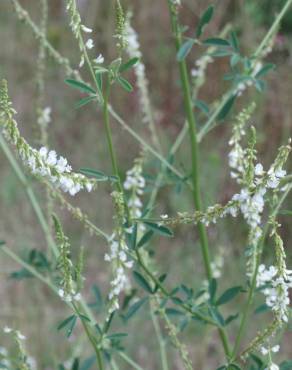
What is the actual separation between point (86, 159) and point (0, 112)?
4.09 meters

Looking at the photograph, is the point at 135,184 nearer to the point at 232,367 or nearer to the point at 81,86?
the point at 81,86

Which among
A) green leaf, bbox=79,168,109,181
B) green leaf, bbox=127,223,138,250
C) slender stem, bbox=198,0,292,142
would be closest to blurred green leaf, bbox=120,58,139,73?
green leaf, bbox=79,168,109,181

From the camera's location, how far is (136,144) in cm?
523

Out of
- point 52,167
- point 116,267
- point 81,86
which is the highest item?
point 81,86

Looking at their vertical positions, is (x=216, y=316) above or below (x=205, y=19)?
below

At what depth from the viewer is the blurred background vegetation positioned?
399 centimetres

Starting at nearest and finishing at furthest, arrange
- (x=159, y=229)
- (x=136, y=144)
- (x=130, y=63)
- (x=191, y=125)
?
(x=130, y=63) → (x=159, y=229) → (x=191, y=125) → (x=136, y=144)

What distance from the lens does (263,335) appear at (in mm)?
1442

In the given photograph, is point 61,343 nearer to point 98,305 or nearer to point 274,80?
point 98,305

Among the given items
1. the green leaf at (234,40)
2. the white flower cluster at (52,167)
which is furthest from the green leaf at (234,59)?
the white flower cluster at (52,167)

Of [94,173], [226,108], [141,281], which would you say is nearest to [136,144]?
[226,108]

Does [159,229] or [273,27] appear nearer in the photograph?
[159,229]

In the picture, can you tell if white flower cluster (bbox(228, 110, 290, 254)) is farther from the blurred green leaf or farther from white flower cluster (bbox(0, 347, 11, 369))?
white flower cluster (bbox(0, 347, 11, 369))

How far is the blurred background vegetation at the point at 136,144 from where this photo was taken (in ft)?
13.1
